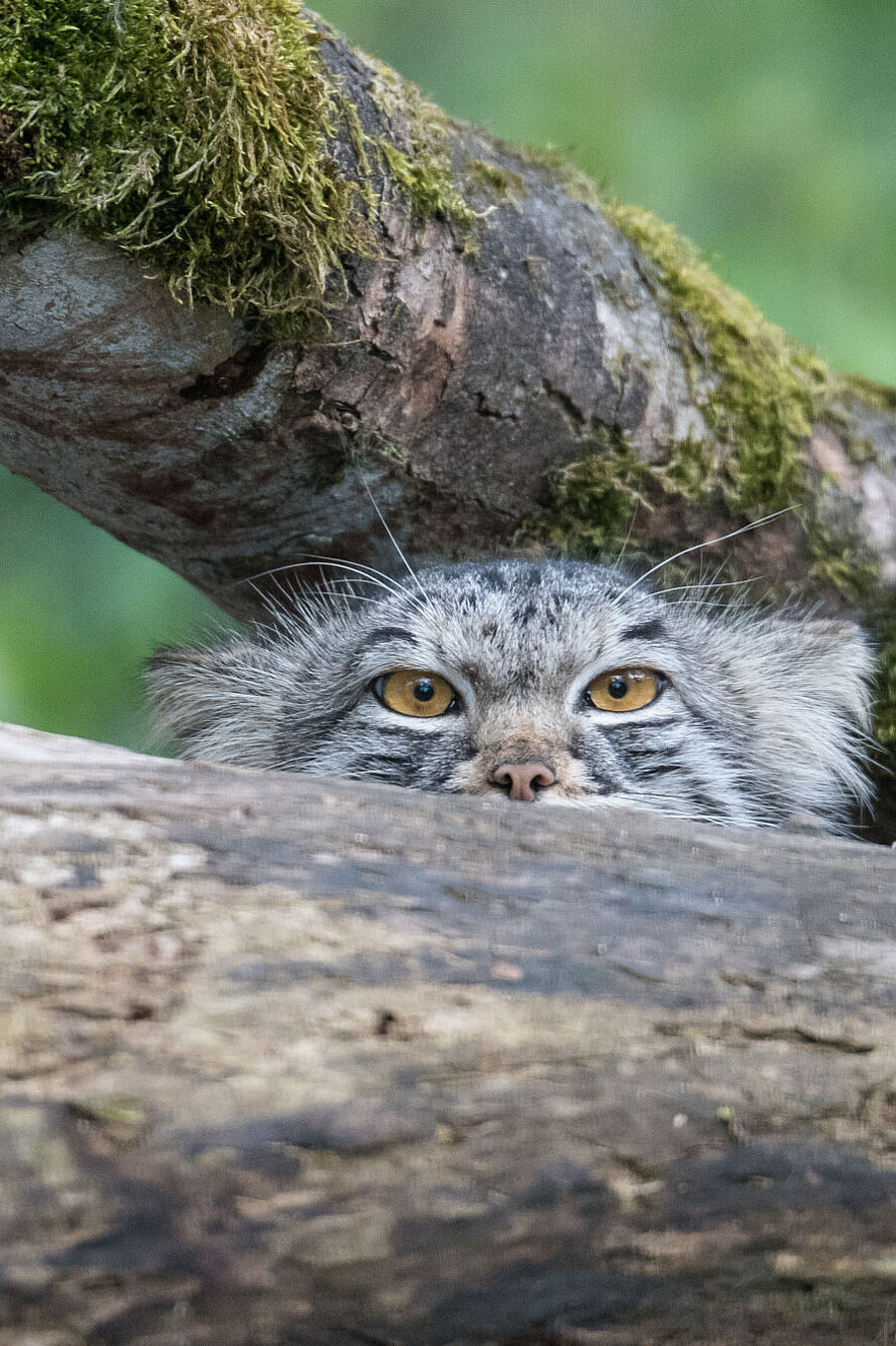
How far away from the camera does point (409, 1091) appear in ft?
5.09

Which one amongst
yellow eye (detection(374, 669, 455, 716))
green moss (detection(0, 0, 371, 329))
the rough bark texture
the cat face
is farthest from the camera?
yellow eye (detection(374, 669, 455, 716))

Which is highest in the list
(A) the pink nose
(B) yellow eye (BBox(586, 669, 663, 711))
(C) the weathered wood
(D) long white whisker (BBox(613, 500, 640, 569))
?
(D) long white whisker (BBox(613, 500, 640, 569))

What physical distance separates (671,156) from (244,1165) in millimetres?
5773

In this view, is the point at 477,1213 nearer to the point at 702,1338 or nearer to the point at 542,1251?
the point at 542,1251

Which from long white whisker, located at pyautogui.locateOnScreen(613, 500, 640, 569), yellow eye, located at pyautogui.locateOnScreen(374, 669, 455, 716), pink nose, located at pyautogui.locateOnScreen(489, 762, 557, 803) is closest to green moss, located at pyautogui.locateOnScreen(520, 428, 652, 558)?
long white whisker, located at pyautogui.locateOnScreen(613, 500, 640, 569)

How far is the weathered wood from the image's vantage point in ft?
4.73

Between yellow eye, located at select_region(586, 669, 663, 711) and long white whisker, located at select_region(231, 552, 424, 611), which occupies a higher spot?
long white whisker, located at select_region(231, 552, 424, 611)

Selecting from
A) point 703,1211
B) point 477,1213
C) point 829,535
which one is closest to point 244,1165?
point 477,1213

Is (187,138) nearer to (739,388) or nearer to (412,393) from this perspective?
(412,393)

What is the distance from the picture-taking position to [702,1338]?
161 cm

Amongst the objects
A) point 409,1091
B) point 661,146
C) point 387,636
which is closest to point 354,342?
point 387,636

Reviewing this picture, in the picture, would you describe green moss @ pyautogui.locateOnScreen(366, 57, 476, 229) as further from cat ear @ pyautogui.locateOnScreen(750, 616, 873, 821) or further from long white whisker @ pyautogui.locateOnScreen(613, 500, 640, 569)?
cat ear @ pyautogui.locateOnScreen(750, 616, 873, 821)

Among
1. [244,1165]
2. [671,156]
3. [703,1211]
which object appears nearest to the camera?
[244,1165]

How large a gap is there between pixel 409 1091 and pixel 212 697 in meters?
2.65
